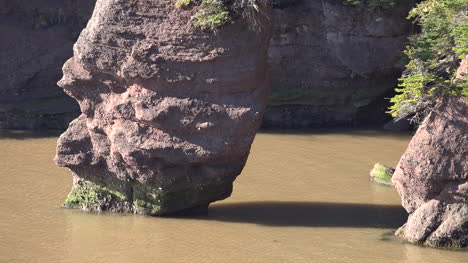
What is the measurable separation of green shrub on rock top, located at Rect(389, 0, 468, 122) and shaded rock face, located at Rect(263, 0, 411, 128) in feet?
21.0

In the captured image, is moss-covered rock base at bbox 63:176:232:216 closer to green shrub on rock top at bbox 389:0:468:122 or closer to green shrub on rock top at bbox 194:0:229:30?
green shrub on rock top at bbox 194:0:229:30

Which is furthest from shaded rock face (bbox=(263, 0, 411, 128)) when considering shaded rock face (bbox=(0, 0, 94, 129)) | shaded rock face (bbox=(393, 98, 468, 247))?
shaded rock face (bbox=(393, 98, 468, 247))

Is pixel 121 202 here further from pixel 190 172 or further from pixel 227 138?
pixel 227 138

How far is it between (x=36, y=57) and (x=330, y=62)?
247 inches

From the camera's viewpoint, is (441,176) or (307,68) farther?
(307,68)

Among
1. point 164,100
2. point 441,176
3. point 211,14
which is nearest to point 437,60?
point 441,176

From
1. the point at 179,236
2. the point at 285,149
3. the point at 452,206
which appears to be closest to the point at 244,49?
the point at 179,236

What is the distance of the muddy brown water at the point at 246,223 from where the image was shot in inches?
379

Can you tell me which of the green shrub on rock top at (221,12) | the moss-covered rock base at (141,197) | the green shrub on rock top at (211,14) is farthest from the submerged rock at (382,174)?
the green shrub on rock top at (211,14)

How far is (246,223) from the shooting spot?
35.5 feet

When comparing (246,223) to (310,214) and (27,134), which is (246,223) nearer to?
(310,214)

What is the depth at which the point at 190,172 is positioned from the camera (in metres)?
10.6

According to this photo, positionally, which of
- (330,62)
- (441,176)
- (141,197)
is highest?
(330,62)

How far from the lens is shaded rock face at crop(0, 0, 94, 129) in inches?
683
